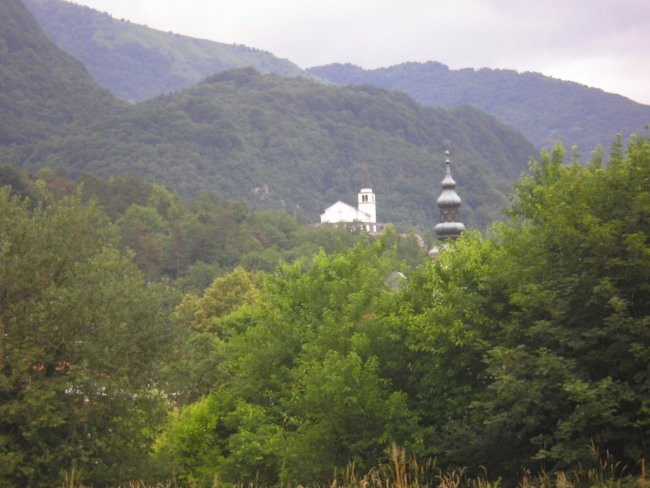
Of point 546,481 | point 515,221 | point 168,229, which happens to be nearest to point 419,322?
point 515,221

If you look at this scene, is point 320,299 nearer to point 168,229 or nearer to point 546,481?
point 546,481

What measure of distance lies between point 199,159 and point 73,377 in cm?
17379

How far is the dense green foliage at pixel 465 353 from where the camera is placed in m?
14.9

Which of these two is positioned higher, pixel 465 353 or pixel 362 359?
pixel 465 353

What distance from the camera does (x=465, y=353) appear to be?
19.5 m

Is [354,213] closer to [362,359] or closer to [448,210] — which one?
[448,210]

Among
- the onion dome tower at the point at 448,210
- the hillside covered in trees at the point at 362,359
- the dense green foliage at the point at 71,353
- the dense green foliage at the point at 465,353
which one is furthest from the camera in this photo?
the onion dome tower at the point at 448,210

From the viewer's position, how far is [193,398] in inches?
1213

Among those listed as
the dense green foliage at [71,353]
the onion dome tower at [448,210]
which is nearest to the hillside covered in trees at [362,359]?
the dense green foliage at [71,353]

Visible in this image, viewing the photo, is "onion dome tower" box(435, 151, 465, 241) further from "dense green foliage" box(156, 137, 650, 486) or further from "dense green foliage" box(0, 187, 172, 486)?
"dense green foliage" box(0, 187, 172, 486)

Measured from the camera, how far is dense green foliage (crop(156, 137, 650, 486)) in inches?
587

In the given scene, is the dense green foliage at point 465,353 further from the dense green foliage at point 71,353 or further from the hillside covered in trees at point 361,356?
the dense green foliage at point 71,353

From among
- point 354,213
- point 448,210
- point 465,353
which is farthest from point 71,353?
point 354,213

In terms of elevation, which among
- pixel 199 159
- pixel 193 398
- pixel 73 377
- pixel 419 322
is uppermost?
pixel 199 159
